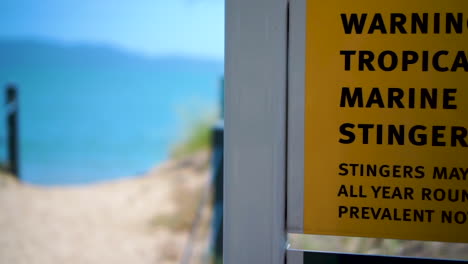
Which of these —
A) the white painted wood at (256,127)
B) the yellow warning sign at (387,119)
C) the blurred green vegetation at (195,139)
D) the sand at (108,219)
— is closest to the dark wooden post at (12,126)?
the sand at (108,219)

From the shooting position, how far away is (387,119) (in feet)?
4.39

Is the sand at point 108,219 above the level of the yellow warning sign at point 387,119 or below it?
below

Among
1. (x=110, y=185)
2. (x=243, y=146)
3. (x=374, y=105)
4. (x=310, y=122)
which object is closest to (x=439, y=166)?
(x=374, y=105)

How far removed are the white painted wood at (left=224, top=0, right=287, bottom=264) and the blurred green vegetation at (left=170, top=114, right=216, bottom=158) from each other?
7.13m

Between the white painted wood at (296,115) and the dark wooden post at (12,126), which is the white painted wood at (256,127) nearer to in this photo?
the white painted wood at (296,115)

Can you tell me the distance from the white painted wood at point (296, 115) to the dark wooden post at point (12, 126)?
7.41 meters

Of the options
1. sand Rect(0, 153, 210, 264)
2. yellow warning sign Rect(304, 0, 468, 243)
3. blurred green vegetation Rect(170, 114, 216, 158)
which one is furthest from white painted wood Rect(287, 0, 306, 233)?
blurred green vegetation Rect(170, 114, 216, 158)

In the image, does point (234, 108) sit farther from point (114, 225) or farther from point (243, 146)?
point (114, 225)

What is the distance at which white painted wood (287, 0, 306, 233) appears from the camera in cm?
135

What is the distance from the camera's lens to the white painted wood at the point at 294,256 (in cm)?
141

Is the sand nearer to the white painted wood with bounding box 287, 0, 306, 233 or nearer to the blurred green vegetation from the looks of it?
the blurred green vegetation

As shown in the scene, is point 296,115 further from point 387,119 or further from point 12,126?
point 12,126

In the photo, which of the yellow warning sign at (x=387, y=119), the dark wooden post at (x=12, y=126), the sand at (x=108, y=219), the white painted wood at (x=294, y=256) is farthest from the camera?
the dark wooden post at (x=12, y=126)

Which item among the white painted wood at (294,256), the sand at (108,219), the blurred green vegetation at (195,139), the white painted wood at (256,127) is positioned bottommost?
the sand at (108,219)
